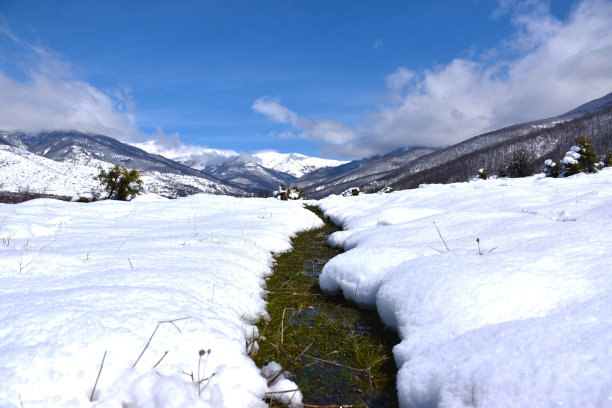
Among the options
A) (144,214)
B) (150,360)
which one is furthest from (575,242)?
(144,214)

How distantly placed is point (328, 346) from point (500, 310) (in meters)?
1.67

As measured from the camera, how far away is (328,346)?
316 cm

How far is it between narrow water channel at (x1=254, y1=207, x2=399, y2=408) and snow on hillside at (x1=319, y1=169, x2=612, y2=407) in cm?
23

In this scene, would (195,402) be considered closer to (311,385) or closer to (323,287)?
(311,385)

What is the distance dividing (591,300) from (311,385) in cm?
228

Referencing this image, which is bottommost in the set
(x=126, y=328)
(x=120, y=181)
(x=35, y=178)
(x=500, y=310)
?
(x=500, y=310)

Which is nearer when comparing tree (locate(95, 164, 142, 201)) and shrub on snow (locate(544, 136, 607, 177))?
shrub on snow (locate(544, 136, 607, 177))

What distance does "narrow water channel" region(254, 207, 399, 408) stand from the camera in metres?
2.43

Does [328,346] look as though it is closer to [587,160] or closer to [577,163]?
[577,163]

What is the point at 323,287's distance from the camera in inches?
182

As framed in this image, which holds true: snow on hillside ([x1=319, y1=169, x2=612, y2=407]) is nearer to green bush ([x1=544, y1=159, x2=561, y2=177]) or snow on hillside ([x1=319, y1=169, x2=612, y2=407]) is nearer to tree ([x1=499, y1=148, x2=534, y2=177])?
green bush ([x1=544, y1=159, x2=561, y2=177])

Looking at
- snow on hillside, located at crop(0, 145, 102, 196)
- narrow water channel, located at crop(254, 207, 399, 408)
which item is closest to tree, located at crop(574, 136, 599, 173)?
narrow water channel, located at crop(254, 207, 399, 408)

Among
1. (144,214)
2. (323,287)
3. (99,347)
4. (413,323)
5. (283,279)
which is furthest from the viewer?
(144,214)

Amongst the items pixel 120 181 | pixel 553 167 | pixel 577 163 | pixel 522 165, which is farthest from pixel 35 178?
pixel 577 163
